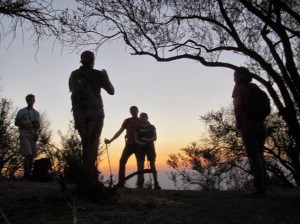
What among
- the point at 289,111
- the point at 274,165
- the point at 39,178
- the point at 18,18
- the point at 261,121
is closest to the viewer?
the point at 18,18

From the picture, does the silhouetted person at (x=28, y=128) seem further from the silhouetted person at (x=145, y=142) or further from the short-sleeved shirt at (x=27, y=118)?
the silhouetted person at (x=145, y=142)

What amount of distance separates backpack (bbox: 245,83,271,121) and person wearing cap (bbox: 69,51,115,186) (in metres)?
2.17

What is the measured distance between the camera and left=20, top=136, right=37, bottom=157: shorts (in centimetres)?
920

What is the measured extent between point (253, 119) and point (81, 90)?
2712 mm

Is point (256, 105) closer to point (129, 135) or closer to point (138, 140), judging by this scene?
point (138, 140)

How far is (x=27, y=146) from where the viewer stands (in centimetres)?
923

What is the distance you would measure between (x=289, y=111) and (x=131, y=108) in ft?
11.8

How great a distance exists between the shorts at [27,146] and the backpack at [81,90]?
420 cm

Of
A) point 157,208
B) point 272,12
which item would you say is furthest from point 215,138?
point 157,208

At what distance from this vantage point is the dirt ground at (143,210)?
4.47 metres

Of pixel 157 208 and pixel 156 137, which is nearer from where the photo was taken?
pixel 157 208

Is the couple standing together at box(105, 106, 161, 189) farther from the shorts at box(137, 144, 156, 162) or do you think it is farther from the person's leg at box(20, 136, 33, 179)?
the person's leg at box(20, 136, 33, 179)

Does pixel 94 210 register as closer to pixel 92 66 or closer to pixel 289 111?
pixel 92 66

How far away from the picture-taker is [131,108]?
9797 millimetres
